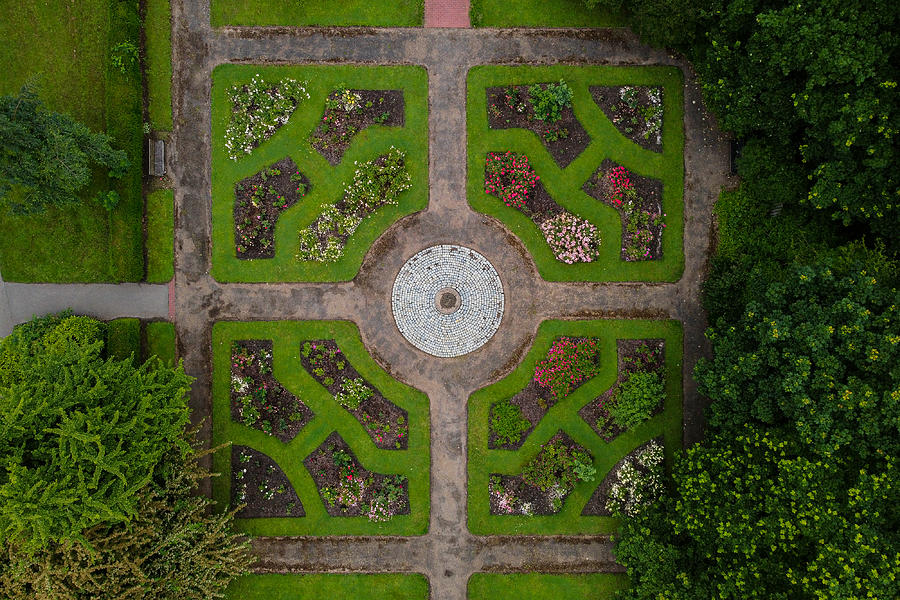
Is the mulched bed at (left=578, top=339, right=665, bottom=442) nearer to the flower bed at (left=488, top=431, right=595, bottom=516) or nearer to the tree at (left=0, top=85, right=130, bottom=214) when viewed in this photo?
the flower bed at (left=488, top=431, right=595, bottom=516)

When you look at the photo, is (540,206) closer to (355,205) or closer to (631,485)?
(355,205)

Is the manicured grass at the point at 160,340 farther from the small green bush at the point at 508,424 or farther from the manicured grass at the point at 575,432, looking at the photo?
the small green bush at the point at 508,424

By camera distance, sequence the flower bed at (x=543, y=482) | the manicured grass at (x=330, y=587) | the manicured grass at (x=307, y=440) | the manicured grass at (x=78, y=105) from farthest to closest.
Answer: the manicured grass at (x=307, y=440), the manicured grass at (x=330, y=587), the flower bed at (x=543, y=482), the manicured grass at (x=78, y=105)

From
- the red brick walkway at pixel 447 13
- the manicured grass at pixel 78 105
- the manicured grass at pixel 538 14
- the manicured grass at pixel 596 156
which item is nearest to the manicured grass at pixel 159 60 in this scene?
the manicured grass at pixel 78 105

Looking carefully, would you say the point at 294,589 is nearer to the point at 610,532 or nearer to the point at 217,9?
the point at 610,532

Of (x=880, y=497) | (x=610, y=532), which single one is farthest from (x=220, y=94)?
(x=880, y=497)

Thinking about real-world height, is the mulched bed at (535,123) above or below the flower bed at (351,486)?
above

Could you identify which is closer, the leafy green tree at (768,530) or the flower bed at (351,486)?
the leafy green tree at (768,530)
